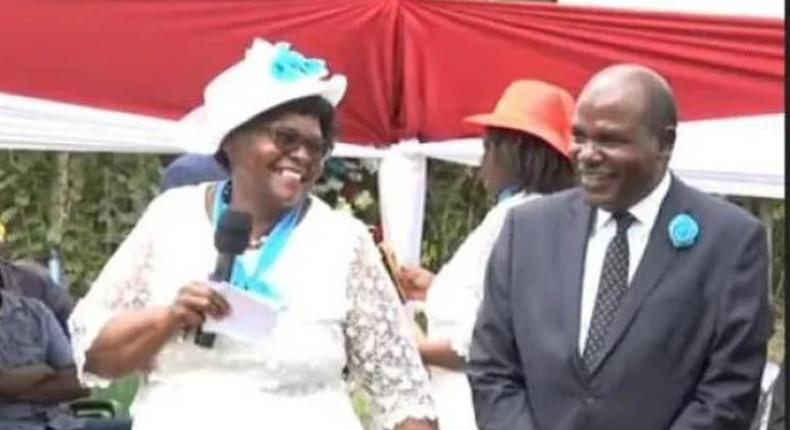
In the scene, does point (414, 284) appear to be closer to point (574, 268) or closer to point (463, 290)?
point (463, 290)

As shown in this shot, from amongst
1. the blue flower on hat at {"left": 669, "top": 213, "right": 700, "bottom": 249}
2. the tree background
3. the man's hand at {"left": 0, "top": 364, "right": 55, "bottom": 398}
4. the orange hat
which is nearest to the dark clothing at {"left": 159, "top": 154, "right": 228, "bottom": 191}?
the orange hat

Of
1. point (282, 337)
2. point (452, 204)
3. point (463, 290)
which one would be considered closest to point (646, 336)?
point (282, 337)

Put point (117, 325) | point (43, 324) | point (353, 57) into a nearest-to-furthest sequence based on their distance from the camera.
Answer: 1. point (117, 325)
2. point (43, 324)
3. point (353, 57)

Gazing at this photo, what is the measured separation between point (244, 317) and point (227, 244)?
0.57ft

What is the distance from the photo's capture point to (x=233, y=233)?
4.68m

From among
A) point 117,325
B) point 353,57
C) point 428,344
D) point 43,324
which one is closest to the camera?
point 117,325

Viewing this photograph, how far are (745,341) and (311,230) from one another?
991 millimetres

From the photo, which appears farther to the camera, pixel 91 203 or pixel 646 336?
pixel 91 203

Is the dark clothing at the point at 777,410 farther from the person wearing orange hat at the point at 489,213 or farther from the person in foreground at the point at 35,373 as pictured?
the person in foreground at the point at 35,373

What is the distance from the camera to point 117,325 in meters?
4.78

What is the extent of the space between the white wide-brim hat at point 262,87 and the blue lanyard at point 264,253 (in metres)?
0.18

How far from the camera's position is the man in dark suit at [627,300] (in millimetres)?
4793

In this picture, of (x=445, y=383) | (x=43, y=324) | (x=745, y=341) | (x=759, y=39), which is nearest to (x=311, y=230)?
(x=745, y=341)

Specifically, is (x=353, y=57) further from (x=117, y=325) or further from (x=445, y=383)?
(x=117, y=325)
